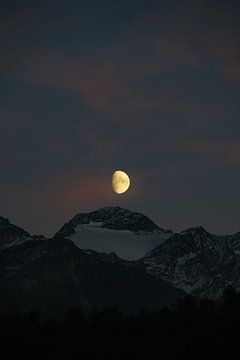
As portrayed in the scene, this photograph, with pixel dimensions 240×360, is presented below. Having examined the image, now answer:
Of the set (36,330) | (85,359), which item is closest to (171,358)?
(85,359)

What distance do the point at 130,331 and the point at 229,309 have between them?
2101 centimetres

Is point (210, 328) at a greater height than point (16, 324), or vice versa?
point (16, 324)

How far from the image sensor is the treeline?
147m

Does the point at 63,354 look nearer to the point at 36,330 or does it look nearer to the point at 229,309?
the point at 36,330

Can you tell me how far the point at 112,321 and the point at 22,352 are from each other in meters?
35.4

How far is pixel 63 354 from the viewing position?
156250 millimetres

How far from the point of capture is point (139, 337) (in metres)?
164

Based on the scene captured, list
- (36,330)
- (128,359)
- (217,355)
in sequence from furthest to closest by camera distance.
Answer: (36,330)
(128,359)
(217,355)

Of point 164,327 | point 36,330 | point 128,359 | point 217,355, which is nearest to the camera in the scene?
point 217,355

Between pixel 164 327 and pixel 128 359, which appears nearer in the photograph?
pixel 128 359

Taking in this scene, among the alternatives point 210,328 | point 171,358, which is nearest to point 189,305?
point 210,328

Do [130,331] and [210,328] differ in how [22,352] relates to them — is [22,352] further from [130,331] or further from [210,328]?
[210,328]

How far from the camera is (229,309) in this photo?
169 m

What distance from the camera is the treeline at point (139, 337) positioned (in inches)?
5773
